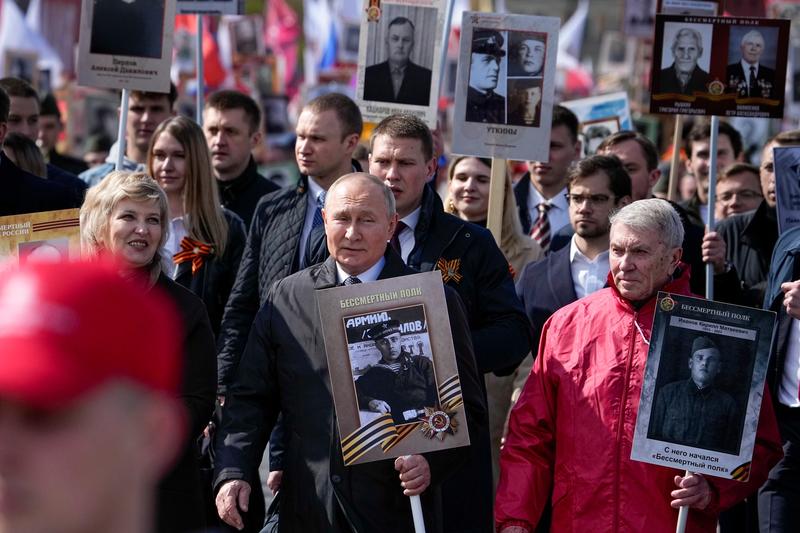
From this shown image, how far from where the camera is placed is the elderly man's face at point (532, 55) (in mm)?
6414

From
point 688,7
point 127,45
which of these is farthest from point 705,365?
point 688,7

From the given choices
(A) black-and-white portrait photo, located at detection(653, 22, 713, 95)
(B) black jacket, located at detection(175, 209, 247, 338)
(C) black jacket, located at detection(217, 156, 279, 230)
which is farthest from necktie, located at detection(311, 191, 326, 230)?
(A) black-and-white portrait photo, located at detection(653, 22, 713, 95)

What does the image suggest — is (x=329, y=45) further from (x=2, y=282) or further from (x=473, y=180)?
(x=2, y=282)

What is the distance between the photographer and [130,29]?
22.2 feet

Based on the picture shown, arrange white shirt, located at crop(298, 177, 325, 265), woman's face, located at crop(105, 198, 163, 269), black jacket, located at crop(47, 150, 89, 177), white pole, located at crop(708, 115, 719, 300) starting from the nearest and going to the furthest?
woman's face, located at crop(105, 198, 163, 269) → white shirt, located at crop(298, 177, 325, 265) → white pole, located at crop(708, 115, 719, 300) → black jacket, located at crop(47, 150, 89, 177)

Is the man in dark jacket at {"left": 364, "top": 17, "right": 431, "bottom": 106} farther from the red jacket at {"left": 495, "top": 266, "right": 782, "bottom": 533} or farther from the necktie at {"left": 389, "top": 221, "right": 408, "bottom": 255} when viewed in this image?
the red jacket at {"left": 495, "top": 266, "right": 782, "bottom": 533}

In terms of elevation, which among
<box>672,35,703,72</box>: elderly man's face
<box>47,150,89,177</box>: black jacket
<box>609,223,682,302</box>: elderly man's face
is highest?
<box>672,35,703,72</box>: elderly man's face

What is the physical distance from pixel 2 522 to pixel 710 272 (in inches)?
208

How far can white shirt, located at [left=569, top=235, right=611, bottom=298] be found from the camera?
5.91 m

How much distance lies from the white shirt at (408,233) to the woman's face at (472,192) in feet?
5.46

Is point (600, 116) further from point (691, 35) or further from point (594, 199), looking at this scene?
point (594, 199)

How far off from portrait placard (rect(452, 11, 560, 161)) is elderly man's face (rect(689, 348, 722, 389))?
2.05 m

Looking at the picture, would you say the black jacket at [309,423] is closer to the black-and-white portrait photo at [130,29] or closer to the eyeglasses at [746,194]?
the black-and-white portrait photo at [130,29]

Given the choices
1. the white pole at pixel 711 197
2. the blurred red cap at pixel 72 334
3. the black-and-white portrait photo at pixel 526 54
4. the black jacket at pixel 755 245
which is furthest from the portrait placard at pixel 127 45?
the blurred red cap at pixel 72 334
